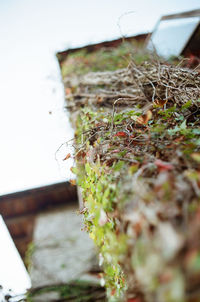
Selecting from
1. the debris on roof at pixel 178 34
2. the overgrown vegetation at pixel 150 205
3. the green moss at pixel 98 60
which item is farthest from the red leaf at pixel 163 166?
the green moss at pixel 98 60

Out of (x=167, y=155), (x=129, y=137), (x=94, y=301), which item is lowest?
A: (x=94, y=301)

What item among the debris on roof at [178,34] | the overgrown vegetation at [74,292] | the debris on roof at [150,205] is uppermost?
the debris on roof at [178,34]

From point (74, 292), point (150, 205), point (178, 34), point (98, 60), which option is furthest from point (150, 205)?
point (98, 60)

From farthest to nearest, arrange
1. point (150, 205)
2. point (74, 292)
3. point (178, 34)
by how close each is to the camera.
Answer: point (178, 34), point (74, 292), point (150, 205)

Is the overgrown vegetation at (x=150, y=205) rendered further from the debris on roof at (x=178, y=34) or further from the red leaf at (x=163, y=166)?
the debris on roof at (x=178, y=34)

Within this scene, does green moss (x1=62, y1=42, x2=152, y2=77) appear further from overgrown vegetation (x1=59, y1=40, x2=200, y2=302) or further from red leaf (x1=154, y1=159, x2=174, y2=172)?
red leaf (x1=154, y1=159, x2=174, y2=172)

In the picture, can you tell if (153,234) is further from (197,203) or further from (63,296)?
(63,296)

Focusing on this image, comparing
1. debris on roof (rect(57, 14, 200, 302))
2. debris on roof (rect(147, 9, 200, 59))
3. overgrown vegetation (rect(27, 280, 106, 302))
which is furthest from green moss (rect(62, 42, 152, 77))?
overgrown vegetation (rect(27, 280, 106, 302))

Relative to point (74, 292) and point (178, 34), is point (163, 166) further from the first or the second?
point (178, 34)

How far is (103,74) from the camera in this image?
412cm

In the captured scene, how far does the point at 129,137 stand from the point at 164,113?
1.74ft

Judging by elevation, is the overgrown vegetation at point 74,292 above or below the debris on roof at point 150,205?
below

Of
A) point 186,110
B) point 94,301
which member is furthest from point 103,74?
point 94,301

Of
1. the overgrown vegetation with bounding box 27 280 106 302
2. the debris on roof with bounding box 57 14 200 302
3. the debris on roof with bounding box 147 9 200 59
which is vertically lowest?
the overgrown vegetation with bounding box 27 280 106 302
